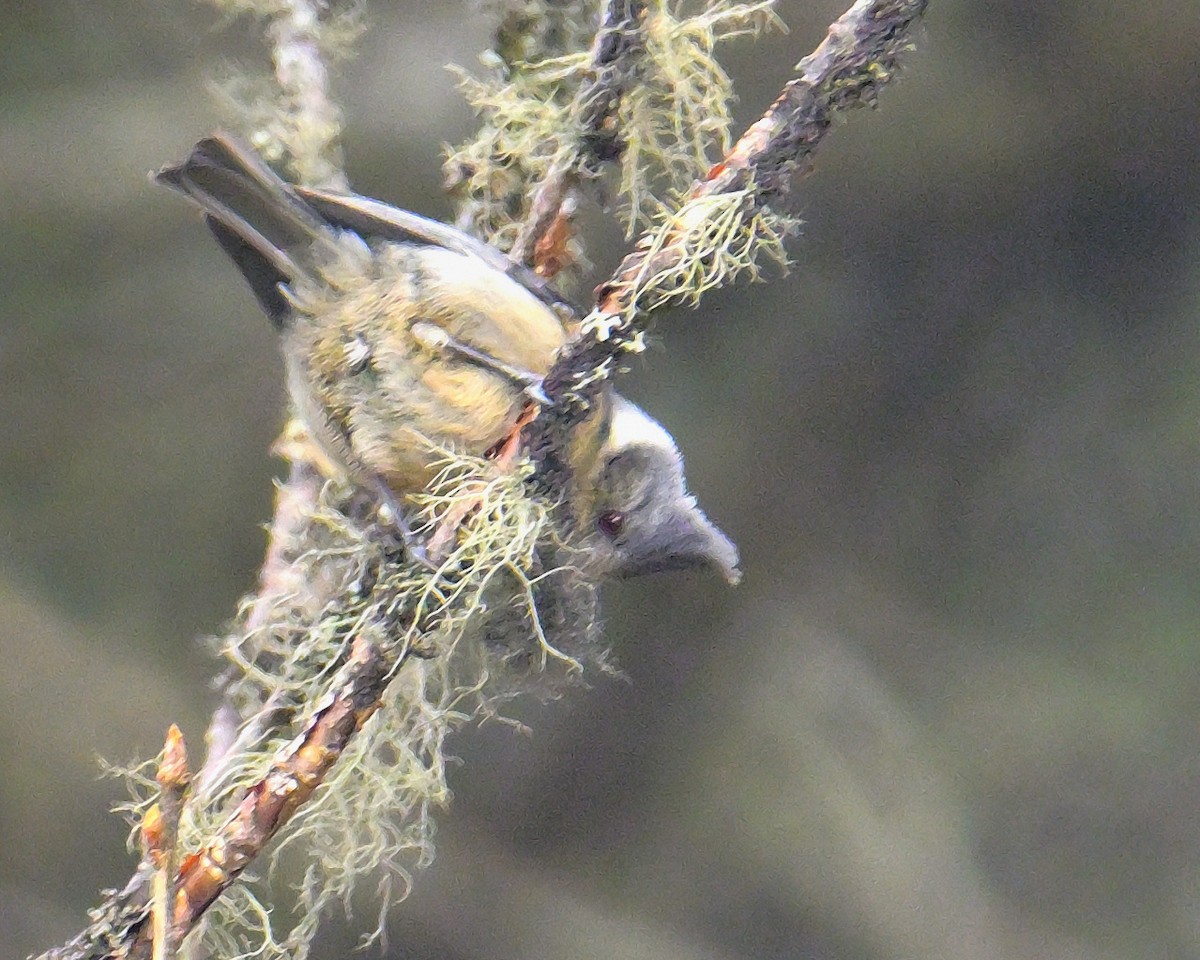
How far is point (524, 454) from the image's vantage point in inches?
27.8

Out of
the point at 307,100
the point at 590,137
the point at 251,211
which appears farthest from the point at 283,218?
the point at 590,137

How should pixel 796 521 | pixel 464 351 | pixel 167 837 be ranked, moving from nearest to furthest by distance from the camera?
pixel 167 837, pixel 464 351, pixel 796 521

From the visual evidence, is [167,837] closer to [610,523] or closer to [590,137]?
[610,523]

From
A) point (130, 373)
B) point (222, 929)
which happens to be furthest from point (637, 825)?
point (130, 373)

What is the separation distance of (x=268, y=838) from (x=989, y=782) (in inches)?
23.3

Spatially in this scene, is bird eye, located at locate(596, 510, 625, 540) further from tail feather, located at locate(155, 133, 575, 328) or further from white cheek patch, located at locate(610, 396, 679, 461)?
tail feather, located at locate(155, 133, 575, 328)

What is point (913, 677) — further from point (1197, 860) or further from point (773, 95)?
point (773, 95)

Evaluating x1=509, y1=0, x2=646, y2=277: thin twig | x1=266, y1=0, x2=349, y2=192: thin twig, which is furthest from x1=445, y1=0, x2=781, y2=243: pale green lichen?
x1=266, y1=0, x2=349, y2=192: thin twig

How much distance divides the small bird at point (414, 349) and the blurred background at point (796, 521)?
0.25 feet

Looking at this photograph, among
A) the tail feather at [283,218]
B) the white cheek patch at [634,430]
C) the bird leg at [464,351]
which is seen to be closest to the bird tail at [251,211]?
the tail feather at [283,218]

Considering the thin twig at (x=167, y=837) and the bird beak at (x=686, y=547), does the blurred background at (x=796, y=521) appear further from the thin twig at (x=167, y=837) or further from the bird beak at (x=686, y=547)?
the thin twig at (x=167, y=837)

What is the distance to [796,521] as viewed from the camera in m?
0.92

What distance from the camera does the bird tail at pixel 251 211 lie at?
2.68ft

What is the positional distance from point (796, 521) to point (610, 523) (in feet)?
0.61
